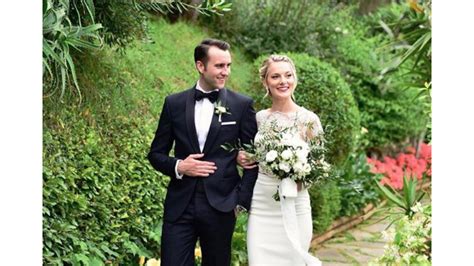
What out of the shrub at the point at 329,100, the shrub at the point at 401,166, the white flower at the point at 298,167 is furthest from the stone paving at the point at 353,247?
the white flower at the point at 298,167

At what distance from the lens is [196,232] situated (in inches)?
169

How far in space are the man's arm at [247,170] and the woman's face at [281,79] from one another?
0.52 ft

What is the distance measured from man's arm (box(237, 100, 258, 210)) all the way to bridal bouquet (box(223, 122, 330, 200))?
0.18 ft

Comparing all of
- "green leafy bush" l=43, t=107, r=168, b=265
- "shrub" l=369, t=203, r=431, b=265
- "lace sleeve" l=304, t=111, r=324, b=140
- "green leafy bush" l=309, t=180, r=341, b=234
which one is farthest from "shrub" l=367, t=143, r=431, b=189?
"lace sleeve" l=304, t=111, r=324, b=140

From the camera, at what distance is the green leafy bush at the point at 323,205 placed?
750 cm

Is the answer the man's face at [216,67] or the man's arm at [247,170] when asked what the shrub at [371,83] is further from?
the man's face at [216,67]

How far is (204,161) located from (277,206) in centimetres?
47

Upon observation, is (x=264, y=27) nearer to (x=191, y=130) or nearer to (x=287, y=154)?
(x=191, y=130)

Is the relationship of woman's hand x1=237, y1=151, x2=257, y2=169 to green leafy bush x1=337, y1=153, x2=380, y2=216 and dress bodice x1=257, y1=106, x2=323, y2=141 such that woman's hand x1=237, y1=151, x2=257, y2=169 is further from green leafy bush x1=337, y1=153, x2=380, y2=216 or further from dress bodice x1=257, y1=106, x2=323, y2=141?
green leafy bush x1=337, y1=153, x2=380, y2=216
